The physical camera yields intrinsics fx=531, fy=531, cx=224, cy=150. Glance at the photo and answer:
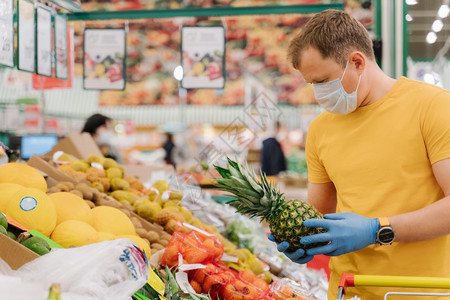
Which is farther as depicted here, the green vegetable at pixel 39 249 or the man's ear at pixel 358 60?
the man's ear at pixel 358 60

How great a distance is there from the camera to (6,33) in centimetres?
345

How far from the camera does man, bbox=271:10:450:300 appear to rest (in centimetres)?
190

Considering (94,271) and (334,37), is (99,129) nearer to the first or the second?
(334,37)

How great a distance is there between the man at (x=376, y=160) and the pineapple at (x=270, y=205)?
0.05 metres

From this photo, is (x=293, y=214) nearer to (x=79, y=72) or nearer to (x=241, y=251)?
(x=241, y=251)

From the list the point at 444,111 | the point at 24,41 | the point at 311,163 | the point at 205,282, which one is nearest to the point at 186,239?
the point at 205,282

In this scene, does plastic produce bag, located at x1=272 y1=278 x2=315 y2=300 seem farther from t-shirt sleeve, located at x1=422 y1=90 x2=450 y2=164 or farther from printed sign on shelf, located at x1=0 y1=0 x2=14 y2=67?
printed sign on shelf, located at x1=0 y1=0 x2=14 y2=67

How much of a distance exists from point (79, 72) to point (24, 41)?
6002mm

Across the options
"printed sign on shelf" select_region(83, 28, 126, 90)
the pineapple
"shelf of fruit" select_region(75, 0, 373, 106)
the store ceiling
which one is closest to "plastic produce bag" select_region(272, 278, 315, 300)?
the pineapple

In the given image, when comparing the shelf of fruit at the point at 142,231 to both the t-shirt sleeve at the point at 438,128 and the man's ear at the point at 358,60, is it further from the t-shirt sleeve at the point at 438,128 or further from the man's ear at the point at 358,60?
the man's ear at the point at 358,60

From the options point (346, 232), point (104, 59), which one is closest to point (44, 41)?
point (104, 59)

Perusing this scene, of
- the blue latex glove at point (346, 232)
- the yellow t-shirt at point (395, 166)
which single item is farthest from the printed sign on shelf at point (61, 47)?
the blue latex glove at point (346, 232)

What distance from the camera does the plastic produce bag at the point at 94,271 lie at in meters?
1.45

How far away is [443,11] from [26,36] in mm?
3892
